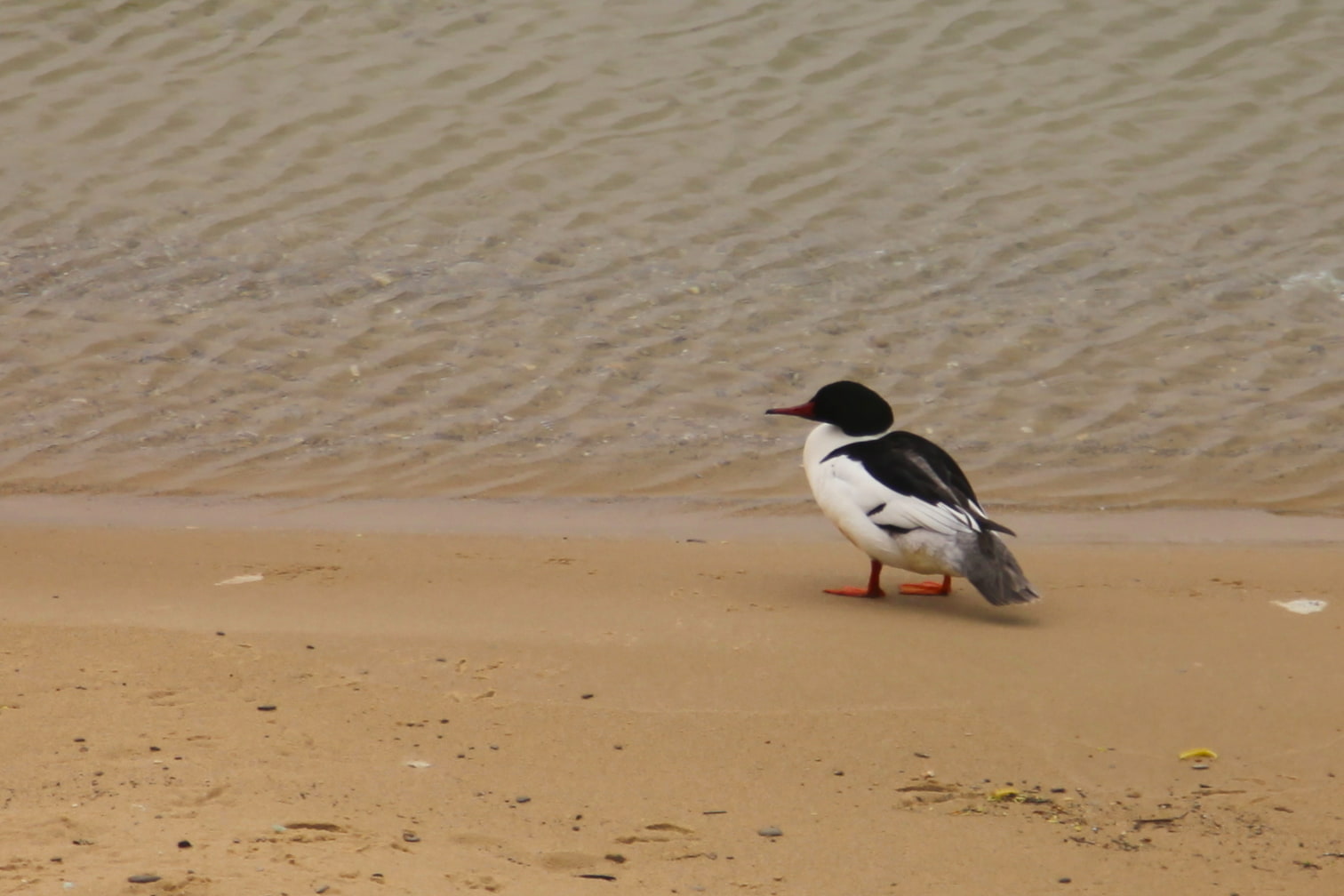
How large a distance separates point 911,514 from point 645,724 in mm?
1513

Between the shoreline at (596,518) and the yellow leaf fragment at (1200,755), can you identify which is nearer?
the yellow leaf fragment at (1200,755)

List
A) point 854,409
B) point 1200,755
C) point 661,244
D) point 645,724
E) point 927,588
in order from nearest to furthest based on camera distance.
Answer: point 1200,755, point 645,724, point 927,588, point 854,409, point 661,244

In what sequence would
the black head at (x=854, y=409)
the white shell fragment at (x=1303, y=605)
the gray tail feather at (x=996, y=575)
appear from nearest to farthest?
the gray tail feather at (x=996, y=575)
the white shell fragment at (x=1303, y=605)
the black head at (x=854, y=409)

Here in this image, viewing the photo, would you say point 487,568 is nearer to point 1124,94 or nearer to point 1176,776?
point 1176,776

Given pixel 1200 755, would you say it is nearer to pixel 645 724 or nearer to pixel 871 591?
pixel 645 724

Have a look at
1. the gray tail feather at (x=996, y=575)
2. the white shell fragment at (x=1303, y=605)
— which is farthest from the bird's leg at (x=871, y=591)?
the white shell fragment at (x=1303, y=605)

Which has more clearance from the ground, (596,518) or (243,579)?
(243,579)

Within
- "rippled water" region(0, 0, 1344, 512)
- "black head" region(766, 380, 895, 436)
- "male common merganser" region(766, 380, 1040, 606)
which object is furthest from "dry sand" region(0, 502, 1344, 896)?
"rippled water" region(0, 0, 1344, 512)

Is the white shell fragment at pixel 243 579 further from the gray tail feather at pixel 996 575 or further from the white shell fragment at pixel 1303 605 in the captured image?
the white shell fragment at pixel 1303 605

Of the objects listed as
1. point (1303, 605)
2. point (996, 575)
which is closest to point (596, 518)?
point (996, 575)

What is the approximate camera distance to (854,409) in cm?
595

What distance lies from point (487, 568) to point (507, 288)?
3557mm

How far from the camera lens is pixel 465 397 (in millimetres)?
8000

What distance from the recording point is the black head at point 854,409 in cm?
595
